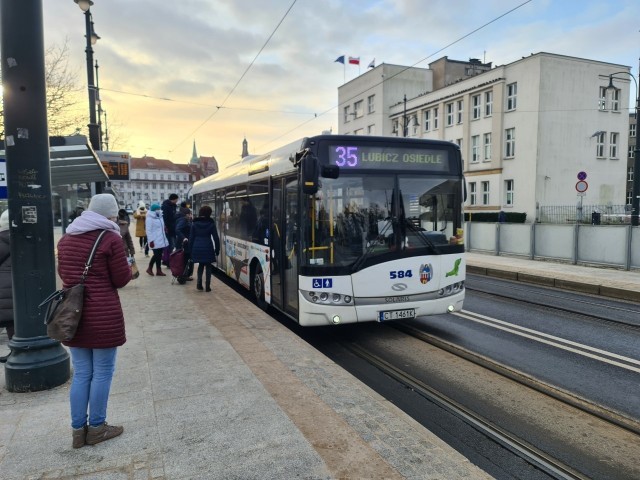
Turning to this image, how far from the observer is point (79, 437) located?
11.1 feet

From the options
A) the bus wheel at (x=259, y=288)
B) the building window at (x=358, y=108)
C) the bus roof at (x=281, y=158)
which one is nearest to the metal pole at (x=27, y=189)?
the bus roof at (x=281, y=158)

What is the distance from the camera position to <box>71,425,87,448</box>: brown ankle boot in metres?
3.37

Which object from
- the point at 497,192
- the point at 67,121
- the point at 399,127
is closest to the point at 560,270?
the point at 67,121

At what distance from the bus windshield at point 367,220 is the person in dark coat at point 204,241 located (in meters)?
4.00

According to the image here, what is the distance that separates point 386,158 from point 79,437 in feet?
15.7

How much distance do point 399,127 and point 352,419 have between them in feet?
158

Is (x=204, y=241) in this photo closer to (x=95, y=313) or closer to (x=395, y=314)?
(x=395, y=314)

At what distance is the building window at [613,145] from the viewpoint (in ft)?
121

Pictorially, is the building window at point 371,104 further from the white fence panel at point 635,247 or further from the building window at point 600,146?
the white fence panel at point 635,247

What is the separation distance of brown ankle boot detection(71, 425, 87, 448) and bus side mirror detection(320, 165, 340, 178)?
12.9 ft

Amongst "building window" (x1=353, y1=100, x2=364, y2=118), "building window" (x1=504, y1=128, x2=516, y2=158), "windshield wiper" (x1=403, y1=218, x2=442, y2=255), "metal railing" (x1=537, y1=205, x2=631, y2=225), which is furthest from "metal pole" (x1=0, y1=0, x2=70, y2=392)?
"building window" (x1=353, y1=100, x2=364, y2=118)

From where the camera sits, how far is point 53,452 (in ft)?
10.9

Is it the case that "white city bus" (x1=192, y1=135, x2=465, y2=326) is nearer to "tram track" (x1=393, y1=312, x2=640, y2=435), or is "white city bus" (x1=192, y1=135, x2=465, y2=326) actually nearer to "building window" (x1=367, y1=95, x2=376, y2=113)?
"tram track" (x1=393, y1=312, x2=640, y2=435)

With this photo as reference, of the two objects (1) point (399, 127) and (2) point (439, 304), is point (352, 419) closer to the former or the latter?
(2) point (439, 304)
